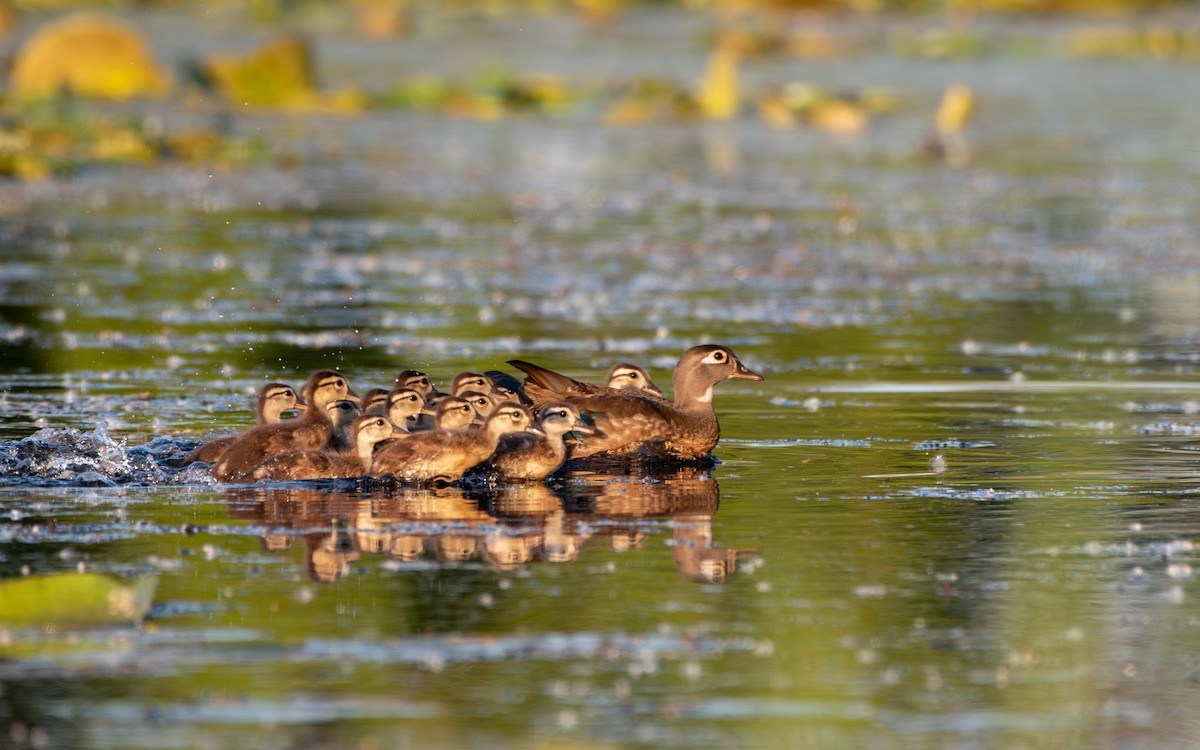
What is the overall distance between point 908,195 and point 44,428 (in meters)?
18.0

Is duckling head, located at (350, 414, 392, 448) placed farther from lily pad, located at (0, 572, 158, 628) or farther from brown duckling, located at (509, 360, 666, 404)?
lily pad, located at (0, 572, 158, 628)

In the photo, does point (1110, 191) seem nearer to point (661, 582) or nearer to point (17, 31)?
point (661, 582)

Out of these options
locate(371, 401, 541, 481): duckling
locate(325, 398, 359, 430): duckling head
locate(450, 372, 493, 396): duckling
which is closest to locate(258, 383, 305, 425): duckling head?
locate(325, 398, 359, 430): duckling head

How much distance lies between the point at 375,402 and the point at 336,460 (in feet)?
3.04

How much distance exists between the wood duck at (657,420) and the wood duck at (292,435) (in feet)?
3.71

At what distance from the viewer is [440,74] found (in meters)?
50.1

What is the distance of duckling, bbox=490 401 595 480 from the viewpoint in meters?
11.9

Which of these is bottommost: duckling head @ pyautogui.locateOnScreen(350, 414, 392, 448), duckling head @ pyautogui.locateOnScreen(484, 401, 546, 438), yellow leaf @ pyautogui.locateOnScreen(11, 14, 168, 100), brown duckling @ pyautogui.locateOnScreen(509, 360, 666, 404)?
duckling head @ pyautogui.locateOnScreen(350, 414, 392, 448)

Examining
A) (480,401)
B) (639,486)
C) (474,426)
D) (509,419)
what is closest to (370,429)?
(474,426)

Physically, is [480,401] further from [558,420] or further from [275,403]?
[275,403]

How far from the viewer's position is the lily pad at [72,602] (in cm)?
816

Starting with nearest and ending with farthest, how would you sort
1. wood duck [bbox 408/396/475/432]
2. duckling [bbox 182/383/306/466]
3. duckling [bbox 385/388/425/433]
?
1. wood duck [bbox 408/396/475/432]
2. duckling [bbox 385/388/425/433]
3. duckling [bbox 182/383/306/466]

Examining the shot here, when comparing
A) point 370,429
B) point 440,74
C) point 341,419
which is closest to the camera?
point 370,429

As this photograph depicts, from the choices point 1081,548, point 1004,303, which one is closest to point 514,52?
point 1004,303
